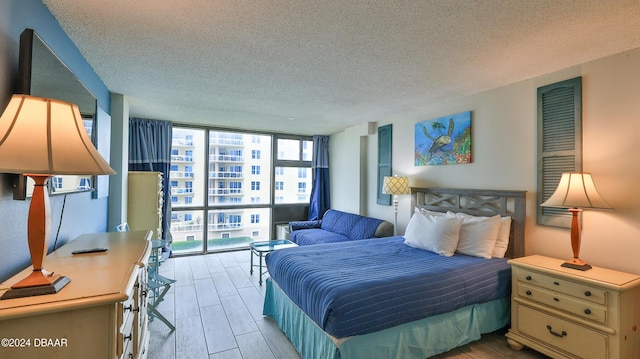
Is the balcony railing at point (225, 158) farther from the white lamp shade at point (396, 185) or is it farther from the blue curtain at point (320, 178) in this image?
the white lamp shade at point (396, 185)

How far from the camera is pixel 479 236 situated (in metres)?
2.79

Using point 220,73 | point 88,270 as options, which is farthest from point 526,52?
point 88,270

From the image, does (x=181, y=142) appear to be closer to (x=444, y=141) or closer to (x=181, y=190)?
(x=181, y=190)

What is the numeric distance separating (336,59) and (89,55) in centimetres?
204

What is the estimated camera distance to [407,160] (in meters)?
4.19

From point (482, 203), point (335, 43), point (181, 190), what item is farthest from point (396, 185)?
point (181, 190)

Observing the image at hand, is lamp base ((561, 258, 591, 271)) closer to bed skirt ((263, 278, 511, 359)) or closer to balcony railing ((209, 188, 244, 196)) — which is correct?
bed skirt ((263, 278, 511, 359))

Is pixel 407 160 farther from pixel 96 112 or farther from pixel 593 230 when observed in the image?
pixel 96 112

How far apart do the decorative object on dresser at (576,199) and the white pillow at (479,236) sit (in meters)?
0.59

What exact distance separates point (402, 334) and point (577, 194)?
5.63 ft

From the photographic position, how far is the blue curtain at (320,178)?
6023 mm

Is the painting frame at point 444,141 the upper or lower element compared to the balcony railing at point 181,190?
upper

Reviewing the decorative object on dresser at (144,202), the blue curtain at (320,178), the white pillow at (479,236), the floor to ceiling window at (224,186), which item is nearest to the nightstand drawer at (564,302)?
the white pillow at (479,236)

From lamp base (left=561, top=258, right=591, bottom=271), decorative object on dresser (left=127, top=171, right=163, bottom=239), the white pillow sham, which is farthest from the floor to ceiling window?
lamp base (left=561, top=258, right=591, bottom=271)
